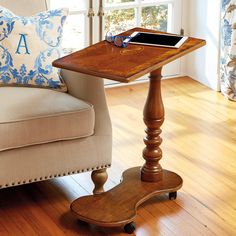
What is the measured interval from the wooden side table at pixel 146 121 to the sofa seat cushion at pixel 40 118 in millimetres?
204

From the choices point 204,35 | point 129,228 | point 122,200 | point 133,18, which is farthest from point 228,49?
point 129,228

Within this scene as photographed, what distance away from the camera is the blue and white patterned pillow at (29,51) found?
2697mm


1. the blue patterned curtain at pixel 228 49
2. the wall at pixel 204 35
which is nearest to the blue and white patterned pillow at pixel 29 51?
the blue patterned curtain at pixel 228 49

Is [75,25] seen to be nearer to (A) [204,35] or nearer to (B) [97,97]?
(A) [204,35]

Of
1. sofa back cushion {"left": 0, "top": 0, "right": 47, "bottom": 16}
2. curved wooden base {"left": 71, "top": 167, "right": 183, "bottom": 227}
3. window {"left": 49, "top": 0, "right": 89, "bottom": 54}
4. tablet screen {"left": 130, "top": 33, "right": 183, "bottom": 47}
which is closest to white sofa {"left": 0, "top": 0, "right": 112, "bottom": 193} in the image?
curved wooden base {"left": 71, "top": 167, "right": 183, "bottom": 227}

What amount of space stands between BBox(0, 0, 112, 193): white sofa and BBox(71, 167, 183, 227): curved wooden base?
129mm

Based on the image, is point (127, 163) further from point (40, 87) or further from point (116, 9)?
point (116, 9)

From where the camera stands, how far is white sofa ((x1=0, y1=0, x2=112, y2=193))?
7.97ft

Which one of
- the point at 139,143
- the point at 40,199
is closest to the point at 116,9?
the point at 139,143

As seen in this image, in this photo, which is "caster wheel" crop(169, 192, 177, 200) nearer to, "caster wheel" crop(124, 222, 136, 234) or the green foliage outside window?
"caster wheel" crop(124, 222, 136, 234)

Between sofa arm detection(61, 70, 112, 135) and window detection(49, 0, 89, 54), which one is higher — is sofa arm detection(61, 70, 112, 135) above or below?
below

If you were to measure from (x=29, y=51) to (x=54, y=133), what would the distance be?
0.43m

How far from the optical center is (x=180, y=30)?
4227 millimetres

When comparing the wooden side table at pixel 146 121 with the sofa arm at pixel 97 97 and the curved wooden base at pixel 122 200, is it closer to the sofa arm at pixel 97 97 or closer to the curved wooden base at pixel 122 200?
the curved wooden base at pixel 122 200
